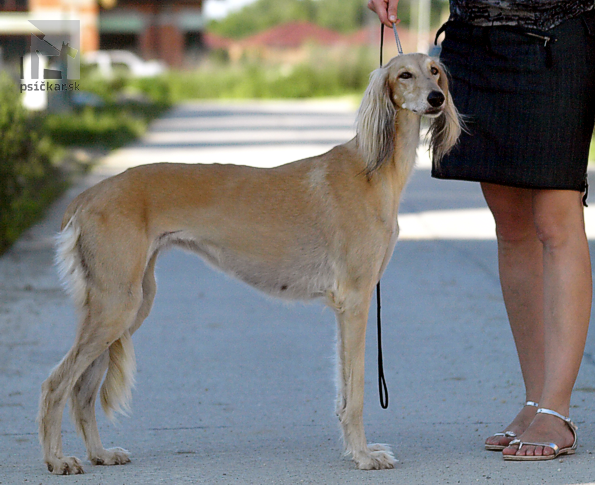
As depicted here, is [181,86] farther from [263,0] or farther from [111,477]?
[263,0]

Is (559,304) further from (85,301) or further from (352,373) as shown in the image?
(85,301)

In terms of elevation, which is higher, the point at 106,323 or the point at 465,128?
the point at 465,128

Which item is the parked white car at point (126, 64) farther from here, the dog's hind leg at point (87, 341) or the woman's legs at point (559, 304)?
the woman's legs at point (559, 304)

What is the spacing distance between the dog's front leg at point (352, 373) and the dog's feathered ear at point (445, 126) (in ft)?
2.32

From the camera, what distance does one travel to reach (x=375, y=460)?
366cm

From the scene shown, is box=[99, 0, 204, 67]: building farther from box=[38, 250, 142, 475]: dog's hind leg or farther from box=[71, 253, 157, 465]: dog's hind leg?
box=[38, 250, 142, 475]: dog's hind leg

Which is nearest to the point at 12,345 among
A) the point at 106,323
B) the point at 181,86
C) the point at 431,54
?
the point at 106,323

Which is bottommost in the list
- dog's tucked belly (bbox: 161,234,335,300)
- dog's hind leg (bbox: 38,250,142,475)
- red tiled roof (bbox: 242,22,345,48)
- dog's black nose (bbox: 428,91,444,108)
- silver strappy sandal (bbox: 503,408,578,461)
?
silver strappy sandal (bbox: 503,408,578,461)

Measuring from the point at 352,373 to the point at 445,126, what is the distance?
42.6 inches

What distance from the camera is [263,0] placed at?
12712cm

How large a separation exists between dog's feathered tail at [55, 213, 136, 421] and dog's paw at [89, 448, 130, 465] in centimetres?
19

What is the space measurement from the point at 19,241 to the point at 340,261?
5867 mm

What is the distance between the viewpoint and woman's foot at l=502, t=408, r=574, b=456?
3.62m

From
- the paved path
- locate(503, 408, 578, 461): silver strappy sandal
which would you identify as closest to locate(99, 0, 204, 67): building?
the paved path
